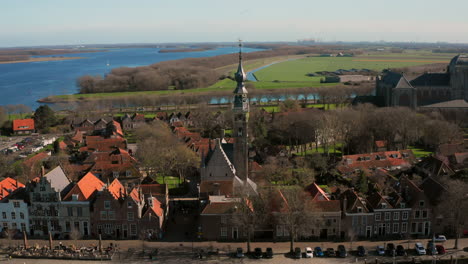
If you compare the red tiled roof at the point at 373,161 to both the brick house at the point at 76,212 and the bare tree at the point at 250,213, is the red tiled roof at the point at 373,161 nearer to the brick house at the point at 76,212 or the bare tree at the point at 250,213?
the bare tree at the point at 250,213

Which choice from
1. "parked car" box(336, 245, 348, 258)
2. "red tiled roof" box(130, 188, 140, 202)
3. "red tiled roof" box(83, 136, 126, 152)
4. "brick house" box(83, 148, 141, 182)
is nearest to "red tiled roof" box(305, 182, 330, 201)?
"parked car" box(336, 245, 348, 258)

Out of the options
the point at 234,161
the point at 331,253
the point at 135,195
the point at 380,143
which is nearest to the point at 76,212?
the point at 135,195

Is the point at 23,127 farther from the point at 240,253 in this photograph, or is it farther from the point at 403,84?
the point at 403,84

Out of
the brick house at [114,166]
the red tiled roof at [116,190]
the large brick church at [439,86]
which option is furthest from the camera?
the large brick church at [439,86]

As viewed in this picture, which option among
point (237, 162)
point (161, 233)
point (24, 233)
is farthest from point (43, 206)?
point (237, 162)

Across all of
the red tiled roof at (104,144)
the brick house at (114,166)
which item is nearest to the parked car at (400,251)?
the brick house at (114,166)

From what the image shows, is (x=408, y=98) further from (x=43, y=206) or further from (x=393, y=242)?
(x=43, y=206)

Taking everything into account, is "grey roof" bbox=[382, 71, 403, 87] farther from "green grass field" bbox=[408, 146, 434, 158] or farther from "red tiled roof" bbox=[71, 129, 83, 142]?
"red tiled roof" bbox=[71, 129, 83, 142]
